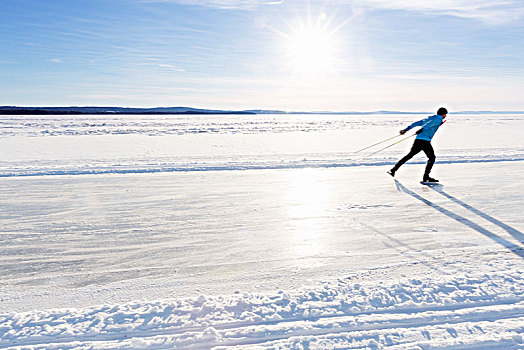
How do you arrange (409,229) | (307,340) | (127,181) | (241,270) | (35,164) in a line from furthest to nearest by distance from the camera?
(35,164), (127,181), (409,229), (241,270), (307,340)

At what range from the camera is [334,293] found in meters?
3.13

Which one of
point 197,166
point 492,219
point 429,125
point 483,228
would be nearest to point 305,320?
point 483,228

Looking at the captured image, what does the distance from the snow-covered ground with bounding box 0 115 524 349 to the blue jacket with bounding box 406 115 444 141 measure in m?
1.07

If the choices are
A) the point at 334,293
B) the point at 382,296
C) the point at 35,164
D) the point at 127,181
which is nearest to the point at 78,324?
the point at 334,293

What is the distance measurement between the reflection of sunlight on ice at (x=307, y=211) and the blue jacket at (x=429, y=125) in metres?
2.22

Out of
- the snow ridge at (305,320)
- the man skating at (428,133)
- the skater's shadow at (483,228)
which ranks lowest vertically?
the snow ridge at (305,320)

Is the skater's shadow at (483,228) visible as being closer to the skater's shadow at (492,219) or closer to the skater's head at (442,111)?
the skater's shadow at (492,219)

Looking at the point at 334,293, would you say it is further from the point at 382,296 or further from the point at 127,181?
the point at 127,181

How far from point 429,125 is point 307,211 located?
3650 mm

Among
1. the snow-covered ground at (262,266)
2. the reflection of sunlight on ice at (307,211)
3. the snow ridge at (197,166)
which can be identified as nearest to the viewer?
the snow-covered ground at (262,266)

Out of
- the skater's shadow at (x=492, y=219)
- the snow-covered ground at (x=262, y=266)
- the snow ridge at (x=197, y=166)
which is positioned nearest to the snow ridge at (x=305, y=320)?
the snow-covered ground at (x=262, y=266)

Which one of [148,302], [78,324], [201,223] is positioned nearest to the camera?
[78,324]

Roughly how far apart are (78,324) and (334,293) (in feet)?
6.26

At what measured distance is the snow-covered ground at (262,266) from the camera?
2631 millimetres
